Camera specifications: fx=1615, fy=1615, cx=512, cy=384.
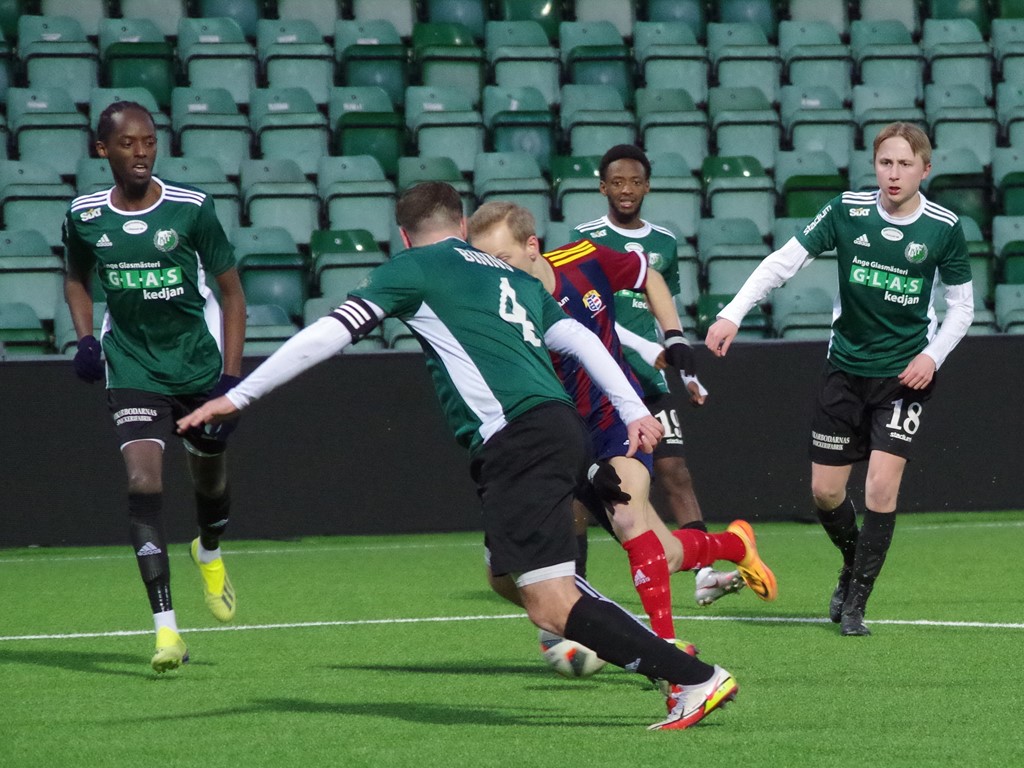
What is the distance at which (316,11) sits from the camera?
54.0 ft

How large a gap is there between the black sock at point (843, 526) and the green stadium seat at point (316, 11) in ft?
34.0

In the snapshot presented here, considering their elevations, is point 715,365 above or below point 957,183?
below

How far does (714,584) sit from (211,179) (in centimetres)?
782

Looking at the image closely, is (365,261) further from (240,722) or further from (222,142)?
(240,722)

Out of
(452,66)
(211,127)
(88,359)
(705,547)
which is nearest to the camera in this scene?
(88,359)

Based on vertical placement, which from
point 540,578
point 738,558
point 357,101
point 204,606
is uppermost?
point 357,101

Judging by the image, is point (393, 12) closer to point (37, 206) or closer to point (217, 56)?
point (217, 56)

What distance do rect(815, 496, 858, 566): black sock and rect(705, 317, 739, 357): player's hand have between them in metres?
1.28

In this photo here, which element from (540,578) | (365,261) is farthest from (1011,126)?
(540,578)

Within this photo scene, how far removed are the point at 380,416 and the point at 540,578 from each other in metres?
6.71

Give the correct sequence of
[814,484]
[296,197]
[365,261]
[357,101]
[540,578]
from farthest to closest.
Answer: [357,101] → [296,197] → [365,261] → [814,484] → [540,578]

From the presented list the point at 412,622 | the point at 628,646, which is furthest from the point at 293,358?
the point at 412,622

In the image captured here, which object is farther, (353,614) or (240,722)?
(353,614)

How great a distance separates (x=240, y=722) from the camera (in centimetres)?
520
